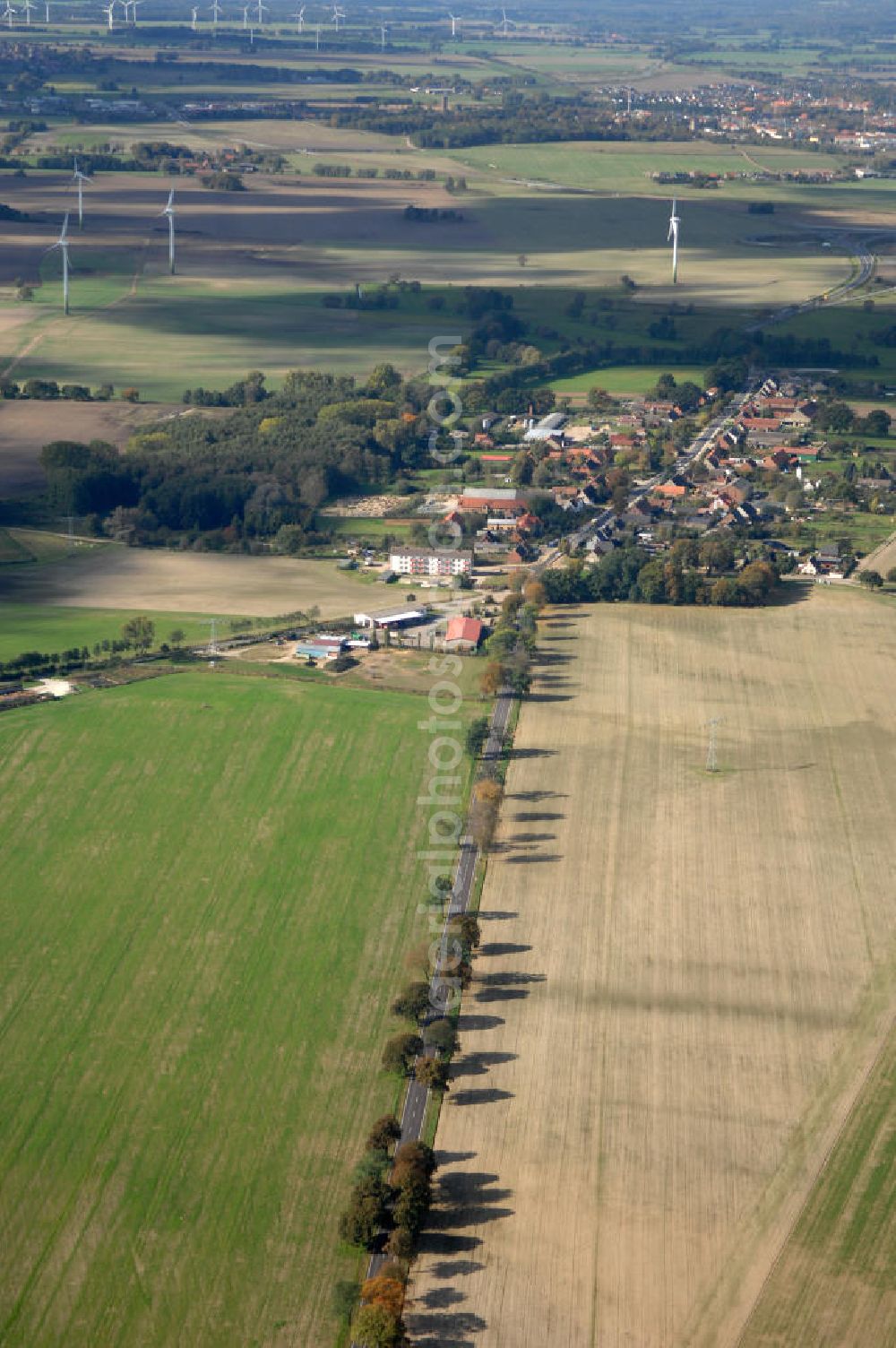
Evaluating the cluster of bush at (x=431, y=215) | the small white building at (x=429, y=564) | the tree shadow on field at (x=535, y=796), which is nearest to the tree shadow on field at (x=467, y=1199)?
the tree shadow on field at (x=535, y=796)

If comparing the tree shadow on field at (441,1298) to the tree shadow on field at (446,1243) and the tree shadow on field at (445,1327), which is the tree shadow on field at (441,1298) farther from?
the tree shadow on field at (446,1243)

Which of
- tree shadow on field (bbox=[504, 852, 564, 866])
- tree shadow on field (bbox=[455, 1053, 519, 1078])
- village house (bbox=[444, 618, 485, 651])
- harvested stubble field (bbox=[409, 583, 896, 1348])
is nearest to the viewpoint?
harvested stubble field (bbox=[409, 583, 896, 1348])

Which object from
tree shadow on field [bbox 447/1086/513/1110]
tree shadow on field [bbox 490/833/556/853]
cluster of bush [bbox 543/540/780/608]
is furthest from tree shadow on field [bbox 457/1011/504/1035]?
cluster of bush [bbox 543/540/780/608]

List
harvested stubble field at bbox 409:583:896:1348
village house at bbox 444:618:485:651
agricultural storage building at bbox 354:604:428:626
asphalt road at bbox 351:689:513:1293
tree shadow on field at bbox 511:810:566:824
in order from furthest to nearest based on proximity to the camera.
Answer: agricultural storage building at bbox 354:604:428:626 < village house at bbox 444:618:485:651 < tree shadow on field at bbox 511:810:566:824 < asphalt road at bbox 351:689:513:1293 < harvested stubble field at bbox 409:583:896:1348

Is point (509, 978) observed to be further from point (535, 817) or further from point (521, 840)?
point (535, 817)

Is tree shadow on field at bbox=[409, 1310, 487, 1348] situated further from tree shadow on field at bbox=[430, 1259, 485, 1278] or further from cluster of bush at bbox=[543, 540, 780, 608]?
cluster of bush at bbox=[543, 540, 780, 608]

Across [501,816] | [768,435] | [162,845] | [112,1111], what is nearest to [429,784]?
[501,816]

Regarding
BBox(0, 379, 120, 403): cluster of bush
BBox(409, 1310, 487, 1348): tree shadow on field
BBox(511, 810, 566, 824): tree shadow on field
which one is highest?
BBox(0, 379, 120, 403): cluster of bush
